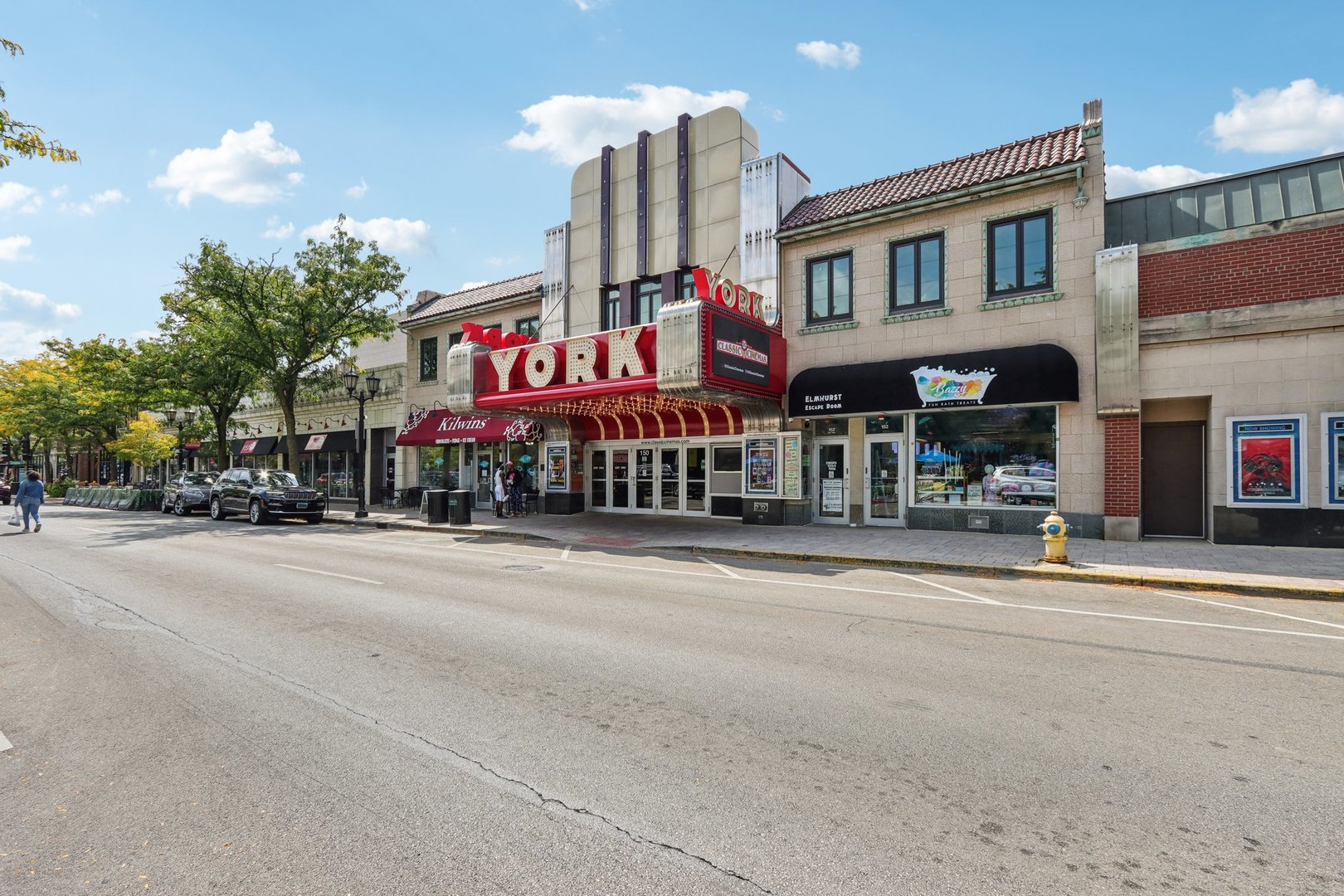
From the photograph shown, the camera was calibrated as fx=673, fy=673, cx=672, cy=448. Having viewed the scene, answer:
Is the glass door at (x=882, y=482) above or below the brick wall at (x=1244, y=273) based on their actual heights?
below

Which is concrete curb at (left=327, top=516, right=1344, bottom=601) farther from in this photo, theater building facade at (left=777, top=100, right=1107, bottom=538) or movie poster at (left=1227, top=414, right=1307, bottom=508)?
movie poster at (left=1227, top=414, right=1307, bottom=508)

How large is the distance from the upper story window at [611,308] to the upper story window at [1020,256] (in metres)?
10.9

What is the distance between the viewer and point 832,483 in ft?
56.5

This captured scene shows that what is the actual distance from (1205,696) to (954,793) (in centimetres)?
281

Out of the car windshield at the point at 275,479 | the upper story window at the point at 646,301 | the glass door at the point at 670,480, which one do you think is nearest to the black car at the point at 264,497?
the car windshield at the point at 275,479

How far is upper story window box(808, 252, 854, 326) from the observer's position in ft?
56.2

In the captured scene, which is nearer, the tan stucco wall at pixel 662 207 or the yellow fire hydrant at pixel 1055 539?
the yellow fire hydrant at pixel 1055 539

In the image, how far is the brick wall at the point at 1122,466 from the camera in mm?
13352

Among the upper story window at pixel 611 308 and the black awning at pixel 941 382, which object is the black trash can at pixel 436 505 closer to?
the upper story window at pixel 611 308

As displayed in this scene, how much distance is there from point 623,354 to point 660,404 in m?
2.65

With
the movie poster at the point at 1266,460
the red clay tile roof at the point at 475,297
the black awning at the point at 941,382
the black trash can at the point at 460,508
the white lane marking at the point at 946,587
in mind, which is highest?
the red clay tile roof at the point at 475,297

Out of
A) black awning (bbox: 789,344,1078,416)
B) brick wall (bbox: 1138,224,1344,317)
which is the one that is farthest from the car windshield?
brick wall (bbox: 1138,224,1344,317)

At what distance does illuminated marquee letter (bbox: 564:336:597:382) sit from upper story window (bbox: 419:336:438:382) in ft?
37.8

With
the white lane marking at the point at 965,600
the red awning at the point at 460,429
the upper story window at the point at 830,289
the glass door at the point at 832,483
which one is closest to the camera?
the white lane marking at the point at 965,600
